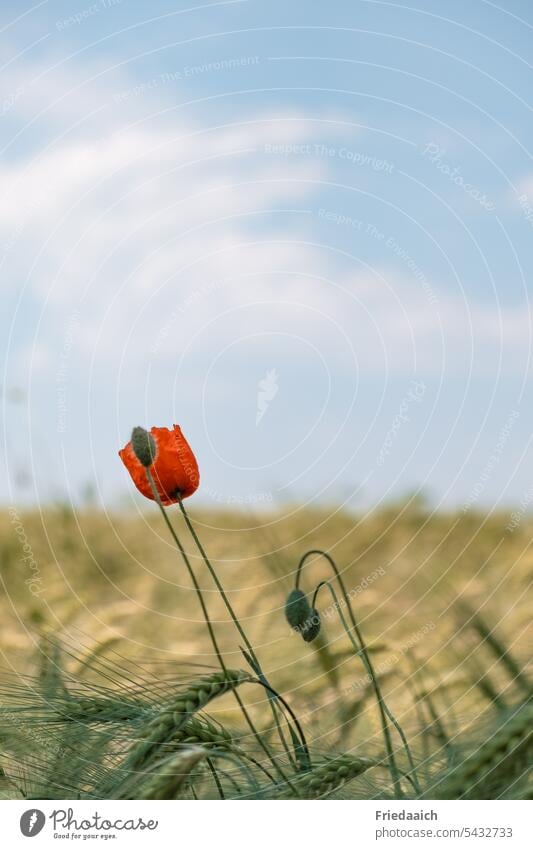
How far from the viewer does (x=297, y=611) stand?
803 mm

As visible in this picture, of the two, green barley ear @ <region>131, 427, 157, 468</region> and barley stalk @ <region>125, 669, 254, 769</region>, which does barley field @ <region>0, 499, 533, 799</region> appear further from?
green barley ear @ <region>131, 427, 157, 468</region>

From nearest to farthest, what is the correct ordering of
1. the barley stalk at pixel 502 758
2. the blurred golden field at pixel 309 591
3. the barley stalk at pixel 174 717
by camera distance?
the barley stalk at pixel 502 758
the barley stalk at pixel 174 717
the blurred golden field at pixel 309 591

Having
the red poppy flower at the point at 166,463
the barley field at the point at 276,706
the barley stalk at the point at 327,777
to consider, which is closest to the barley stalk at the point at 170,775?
the barley field at the point at 276,706

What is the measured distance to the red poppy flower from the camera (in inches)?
32.8

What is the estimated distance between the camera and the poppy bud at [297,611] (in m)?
0.80

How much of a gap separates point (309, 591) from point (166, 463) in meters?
0.35

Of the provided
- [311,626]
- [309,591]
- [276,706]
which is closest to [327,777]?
[311,626]

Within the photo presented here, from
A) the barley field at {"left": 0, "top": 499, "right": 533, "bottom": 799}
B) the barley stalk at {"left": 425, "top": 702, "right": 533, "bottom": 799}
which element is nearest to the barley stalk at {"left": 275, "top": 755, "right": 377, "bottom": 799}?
the barley field at {"left": 0, "top": 499, "right": 533, "bottom": 799}

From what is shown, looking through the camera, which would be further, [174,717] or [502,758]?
[174,717]

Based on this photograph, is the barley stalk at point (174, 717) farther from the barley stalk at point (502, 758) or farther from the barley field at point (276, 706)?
the barley stalk at point (502, 758)

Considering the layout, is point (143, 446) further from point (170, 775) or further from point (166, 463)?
point (170, 775)

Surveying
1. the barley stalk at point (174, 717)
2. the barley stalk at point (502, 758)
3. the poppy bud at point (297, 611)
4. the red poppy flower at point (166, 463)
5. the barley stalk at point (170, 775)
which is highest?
the red poppy flower at point (166, 463)

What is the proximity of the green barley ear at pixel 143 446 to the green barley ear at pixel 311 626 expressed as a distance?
0.18m

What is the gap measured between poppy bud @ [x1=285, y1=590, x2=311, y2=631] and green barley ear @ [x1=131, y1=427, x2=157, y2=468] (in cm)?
16
